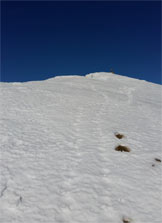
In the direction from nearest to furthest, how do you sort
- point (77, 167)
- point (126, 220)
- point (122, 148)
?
1. point (126, 220)
2. point (77, 167)
3. point (122, 148)

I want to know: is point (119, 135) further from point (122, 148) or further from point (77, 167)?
point (77, 167)

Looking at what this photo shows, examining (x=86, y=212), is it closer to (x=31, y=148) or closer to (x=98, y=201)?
(x=98, y=201)

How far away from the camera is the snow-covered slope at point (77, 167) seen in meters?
4.32

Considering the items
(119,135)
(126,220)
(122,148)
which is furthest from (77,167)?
(119,135)

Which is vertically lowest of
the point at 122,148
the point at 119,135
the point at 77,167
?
the point at 77,167

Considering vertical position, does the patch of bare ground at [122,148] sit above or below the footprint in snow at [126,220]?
above

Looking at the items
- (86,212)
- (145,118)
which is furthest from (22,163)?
(145,118)

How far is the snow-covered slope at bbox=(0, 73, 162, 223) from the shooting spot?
432 cm

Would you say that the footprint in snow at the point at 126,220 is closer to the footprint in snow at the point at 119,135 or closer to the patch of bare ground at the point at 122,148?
the patch of bare ground at the point at 122,148

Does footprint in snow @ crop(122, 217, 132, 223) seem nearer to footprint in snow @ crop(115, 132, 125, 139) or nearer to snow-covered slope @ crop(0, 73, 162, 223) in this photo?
snow-covered slope @ crop(0, 73, 162, 223)

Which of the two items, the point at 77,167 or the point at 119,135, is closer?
the point at 77,167

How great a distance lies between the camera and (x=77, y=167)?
5.95 metres

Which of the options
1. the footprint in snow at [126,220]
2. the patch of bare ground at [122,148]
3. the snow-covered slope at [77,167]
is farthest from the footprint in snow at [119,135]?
the footprint in snow at [126,220]

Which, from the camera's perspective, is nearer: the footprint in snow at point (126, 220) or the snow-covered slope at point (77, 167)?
the footprint in snow at point (126, 220)
